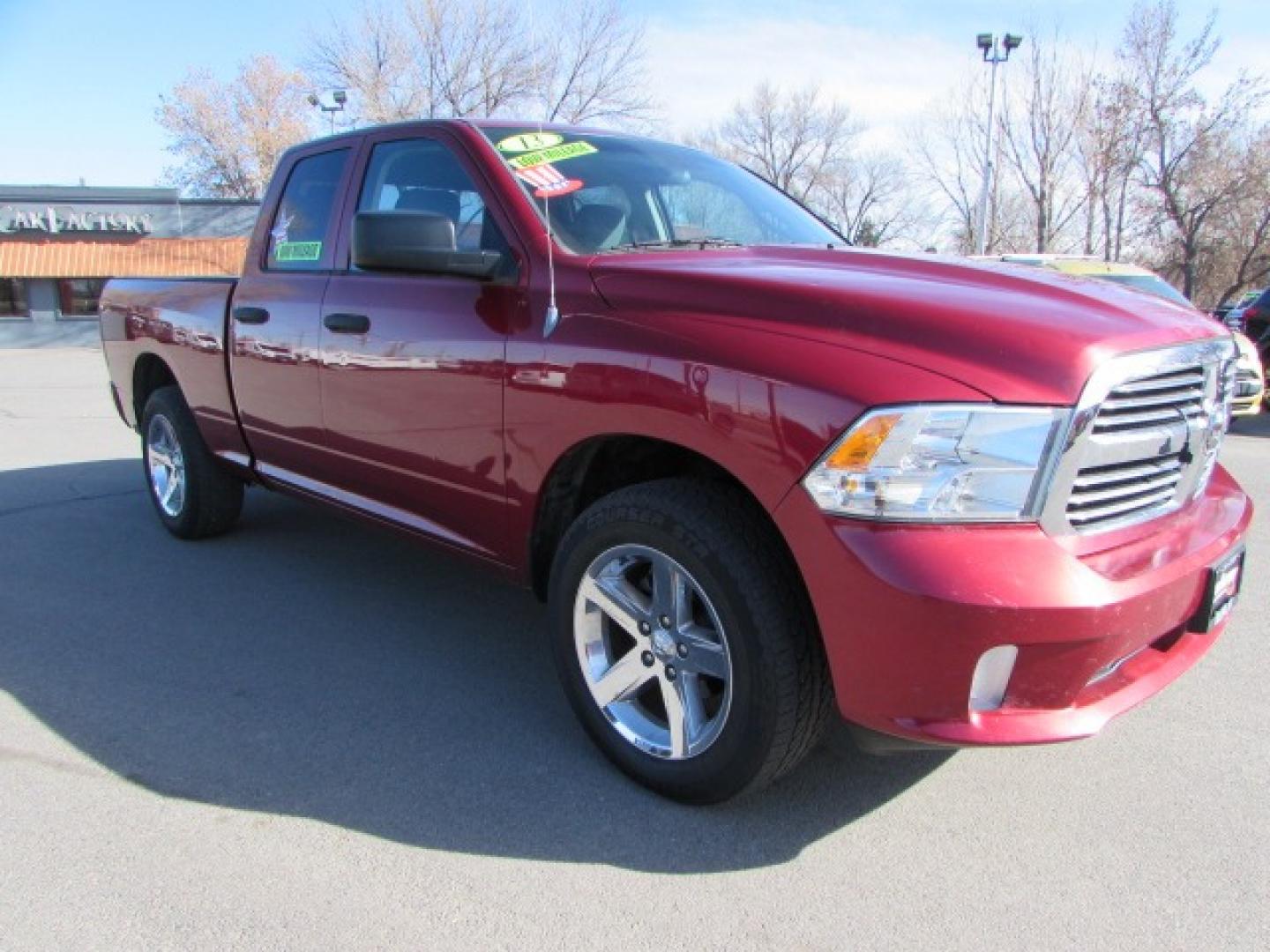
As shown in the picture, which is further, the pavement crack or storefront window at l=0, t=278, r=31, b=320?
storefront window at l=0, t=278, r=31, b=320

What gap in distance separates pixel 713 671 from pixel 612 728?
17.2 inches

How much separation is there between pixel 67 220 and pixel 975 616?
34.2m

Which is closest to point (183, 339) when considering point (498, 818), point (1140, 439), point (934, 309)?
point (498, 818)

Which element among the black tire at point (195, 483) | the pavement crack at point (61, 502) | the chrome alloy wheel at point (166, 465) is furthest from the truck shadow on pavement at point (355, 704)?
the pavement crack at point (61, 502)

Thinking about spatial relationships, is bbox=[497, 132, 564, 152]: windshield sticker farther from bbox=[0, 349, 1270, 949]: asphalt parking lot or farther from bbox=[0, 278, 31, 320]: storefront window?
bbox=[0, 278, 31, 320]: storefront window

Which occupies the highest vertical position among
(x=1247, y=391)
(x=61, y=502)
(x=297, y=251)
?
(x=297, y=251)

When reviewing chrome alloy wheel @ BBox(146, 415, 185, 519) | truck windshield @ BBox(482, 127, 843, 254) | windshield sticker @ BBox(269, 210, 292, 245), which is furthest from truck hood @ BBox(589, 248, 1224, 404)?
chrome alloy wheel @ BBox(146, 415, 185, 519)

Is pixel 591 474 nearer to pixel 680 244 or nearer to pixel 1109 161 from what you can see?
pixel 680 244

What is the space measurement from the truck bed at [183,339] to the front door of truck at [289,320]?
6.5 inches

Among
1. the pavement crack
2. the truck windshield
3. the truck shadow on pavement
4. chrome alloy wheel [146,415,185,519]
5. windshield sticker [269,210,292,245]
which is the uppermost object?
the truck windshield

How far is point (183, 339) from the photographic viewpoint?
4.80 m

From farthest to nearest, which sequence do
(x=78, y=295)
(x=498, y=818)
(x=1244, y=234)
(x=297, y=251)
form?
(x=1244, y=234) → (x=78, y=295) → (x=297, y=251) → (x=498, y=818)

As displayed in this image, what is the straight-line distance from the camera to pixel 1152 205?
31.6 meters

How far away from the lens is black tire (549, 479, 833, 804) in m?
2.30
